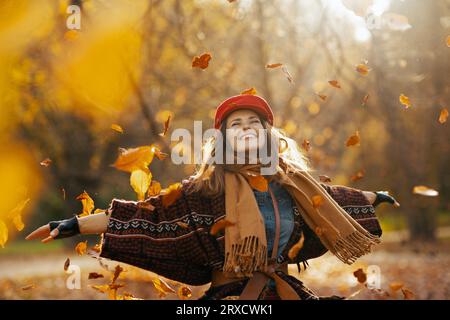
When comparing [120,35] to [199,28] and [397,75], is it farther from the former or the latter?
[397,75]

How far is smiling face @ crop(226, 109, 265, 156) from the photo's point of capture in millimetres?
3678

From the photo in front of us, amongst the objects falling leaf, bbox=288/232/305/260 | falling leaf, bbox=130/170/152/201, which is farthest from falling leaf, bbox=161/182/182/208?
falling leaf, bbox=288/232/305/260

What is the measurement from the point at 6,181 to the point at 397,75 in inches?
454

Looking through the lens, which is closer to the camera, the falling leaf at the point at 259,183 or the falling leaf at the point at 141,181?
the falling leaf at the point at 259,183

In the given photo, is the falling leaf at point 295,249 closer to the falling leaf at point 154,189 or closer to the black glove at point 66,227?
the falling leaf at point 154,189

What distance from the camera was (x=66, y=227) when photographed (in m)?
3.28

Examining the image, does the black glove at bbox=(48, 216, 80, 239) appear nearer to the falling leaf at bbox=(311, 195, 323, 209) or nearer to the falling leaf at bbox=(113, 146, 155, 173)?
the falling leaf at bbox=(113, 146, 155, 173)

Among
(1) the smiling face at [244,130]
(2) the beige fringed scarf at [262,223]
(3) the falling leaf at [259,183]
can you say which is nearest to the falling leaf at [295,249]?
(2) the beige fringed scarf at [262,223]

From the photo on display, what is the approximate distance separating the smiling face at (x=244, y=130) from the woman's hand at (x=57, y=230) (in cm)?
98

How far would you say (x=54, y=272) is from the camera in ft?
48.5

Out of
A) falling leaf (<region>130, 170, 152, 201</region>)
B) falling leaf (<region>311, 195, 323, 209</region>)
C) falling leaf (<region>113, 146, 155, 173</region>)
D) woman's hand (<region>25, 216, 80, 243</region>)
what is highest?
falling leaf (<region>113, 146, 155, 173</region>)

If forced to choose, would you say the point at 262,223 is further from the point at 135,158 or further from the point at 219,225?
the point at 135,158

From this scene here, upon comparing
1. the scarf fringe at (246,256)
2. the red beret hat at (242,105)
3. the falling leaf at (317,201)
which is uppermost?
the red beret hat at (242,105)

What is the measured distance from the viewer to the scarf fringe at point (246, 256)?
134 inches
